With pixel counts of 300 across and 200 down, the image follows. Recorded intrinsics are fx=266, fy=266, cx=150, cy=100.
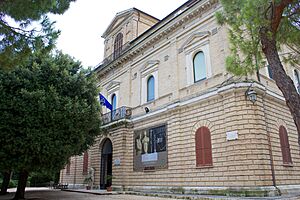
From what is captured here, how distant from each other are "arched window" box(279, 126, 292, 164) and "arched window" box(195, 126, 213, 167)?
3.35m

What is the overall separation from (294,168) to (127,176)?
373 inches

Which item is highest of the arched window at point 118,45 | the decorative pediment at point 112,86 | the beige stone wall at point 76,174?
the arched window at point 118,45

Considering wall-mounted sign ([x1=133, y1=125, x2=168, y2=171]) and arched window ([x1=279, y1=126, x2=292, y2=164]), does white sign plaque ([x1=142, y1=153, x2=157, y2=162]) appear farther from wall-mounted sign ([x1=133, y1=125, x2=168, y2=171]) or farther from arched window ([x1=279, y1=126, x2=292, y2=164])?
arched window ([x1=279, y1=126, x2=292, y2=164])

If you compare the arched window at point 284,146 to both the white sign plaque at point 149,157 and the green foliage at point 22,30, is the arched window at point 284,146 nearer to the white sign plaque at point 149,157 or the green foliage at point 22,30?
the white sign plaque at point 149,157

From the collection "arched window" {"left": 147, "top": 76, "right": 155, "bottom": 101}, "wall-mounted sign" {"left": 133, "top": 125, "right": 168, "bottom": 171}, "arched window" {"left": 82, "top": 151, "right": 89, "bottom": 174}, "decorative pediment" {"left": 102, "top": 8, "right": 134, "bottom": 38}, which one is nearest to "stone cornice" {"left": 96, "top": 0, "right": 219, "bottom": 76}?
"arched window" {"left": 147, "top": 76, "right": 155, "bottom": 101}

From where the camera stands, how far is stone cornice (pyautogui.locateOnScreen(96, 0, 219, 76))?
1450 centimetres

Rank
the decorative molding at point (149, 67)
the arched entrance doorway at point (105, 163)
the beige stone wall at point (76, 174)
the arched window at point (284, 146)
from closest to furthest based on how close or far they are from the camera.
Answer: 1. the arched window at point (284, 146)
2. the decorative molding at point (149, 67)
3. the arched entrance doorway at point (105, 163)
4. the beige stone wall at point (76, 174)

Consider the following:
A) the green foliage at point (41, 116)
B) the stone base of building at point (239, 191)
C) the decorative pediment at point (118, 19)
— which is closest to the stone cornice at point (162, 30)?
the decorative pediment at point (118, 19)

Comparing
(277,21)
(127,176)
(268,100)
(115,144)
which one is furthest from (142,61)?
(277,21)

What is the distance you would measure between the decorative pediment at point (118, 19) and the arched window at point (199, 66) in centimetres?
908

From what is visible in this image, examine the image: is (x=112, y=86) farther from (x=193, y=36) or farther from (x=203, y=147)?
(x=203, y=147)

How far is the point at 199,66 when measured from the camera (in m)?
14.2

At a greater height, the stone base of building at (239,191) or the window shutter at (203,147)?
the window shutter at (203,147)

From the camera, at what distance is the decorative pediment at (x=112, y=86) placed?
68.3 feet
